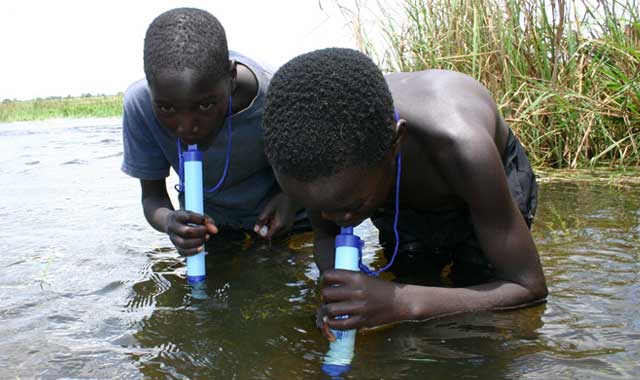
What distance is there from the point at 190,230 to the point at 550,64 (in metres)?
3.44

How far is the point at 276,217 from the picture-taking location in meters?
3.06

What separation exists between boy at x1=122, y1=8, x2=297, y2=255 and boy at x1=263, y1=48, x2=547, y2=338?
596mm

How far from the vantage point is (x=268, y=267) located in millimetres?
3096

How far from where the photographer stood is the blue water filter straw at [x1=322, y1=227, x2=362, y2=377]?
6.33 feet

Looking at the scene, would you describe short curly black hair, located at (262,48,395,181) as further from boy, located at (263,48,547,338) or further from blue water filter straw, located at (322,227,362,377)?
blue water filter straw, located at (322,227,362,377)

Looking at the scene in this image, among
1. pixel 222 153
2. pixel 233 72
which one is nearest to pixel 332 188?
pixel 233 72

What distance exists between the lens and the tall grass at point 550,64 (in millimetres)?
4738

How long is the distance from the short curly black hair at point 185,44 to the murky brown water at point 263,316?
90 cm

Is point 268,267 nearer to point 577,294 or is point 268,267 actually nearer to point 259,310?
point 259,310

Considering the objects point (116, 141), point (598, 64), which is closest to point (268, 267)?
point (598, 64)

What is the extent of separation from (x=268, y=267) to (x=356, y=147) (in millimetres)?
A: 1472

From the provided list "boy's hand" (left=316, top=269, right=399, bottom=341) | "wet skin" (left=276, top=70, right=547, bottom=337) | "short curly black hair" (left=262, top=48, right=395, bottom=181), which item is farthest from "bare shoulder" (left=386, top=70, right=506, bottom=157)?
"boy's hand" (left=316, top=269, right=399, bottom=341)

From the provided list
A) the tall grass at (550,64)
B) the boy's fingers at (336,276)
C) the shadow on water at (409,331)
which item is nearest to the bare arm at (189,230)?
the shadow on water at (409,331)

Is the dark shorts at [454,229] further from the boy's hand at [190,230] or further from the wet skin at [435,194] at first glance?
the boy's hand at [190,230]
